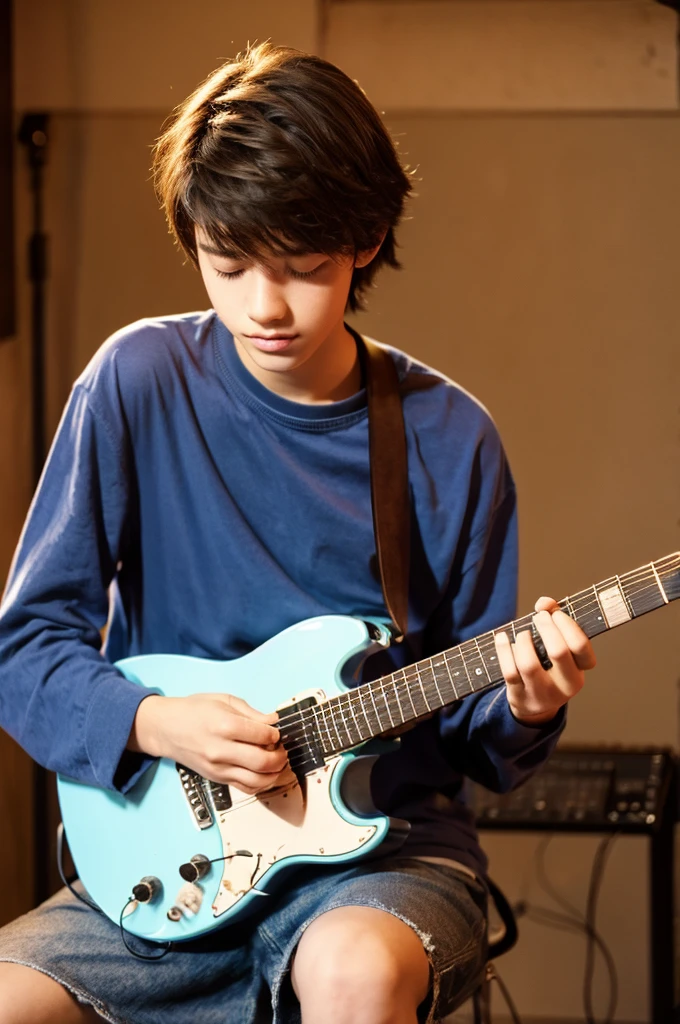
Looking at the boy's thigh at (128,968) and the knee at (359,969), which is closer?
the knee at (359,969)

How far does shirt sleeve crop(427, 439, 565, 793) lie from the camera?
1.41 metres

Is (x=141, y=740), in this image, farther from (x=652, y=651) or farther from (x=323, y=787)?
(x=652, y=651)

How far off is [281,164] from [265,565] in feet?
1.58

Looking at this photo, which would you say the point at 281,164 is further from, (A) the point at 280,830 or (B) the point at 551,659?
(A) the point at 280,830

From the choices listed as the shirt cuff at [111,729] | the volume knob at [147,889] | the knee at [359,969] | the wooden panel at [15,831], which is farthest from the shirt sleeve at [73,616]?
the wooden panel at [15,831]

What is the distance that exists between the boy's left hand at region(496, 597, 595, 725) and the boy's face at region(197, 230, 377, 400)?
1.30ft

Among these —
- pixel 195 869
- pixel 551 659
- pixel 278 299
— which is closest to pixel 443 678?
pixel 551 659

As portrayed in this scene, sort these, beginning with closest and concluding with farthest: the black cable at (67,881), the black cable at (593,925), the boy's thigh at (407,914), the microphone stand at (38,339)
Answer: the boy's thigh at (407,914)
the black cable at (67,881)
the microphone stand at (38,339)
the black cable at (593,925)

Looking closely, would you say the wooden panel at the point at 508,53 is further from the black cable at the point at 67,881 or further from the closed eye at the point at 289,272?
the black cable at the point at 67,881

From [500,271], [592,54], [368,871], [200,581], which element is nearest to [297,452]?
[200,581]

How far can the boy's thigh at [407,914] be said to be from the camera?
4.03 ft

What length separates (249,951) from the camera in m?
1.35

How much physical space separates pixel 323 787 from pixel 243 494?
1.27ft

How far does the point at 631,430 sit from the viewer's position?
251 cm
